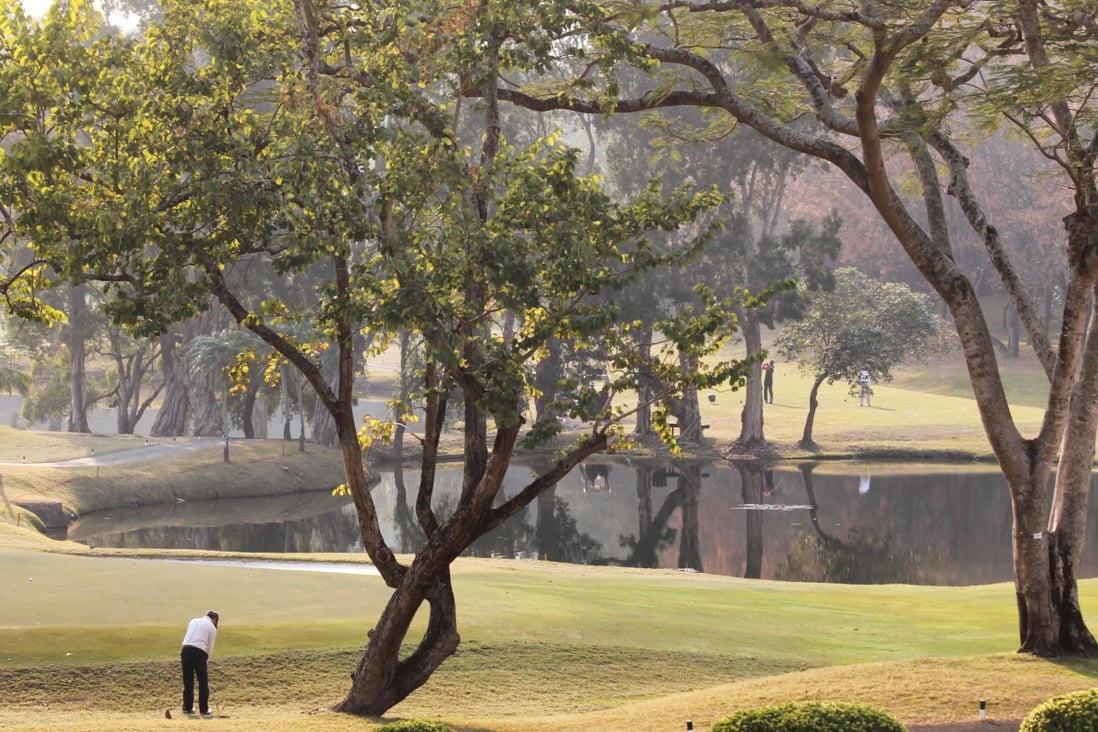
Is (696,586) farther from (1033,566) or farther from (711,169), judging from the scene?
(711,169)

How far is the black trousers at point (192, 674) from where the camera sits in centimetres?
1548

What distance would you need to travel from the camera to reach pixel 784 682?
1570 cm

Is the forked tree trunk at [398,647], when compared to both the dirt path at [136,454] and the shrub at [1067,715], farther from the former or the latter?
the dirt path at [136,454]

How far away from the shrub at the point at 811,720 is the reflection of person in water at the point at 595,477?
49.5 meters

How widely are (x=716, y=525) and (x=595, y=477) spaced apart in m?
18.6

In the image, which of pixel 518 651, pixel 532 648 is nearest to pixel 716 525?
pixel 532 648

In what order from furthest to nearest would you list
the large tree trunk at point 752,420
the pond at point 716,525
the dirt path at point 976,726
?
the large tree trunk at point 752,420, the pond at point 716,525, the dirt path at point 976,726

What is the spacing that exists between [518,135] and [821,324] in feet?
65.1

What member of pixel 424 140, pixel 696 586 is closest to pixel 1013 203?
pixel 696 586

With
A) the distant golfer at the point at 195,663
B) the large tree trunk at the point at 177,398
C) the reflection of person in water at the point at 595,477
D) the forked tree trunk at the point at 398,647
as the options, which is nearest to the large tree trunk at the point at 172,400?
the large tree trunk at the point at 177,398

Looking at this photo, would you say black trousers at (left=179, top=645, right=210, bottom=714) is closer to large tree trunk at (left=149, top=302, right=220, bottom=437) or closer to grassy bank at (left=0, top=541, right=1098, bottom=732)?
grassy bank at (left=0, top=541, right=1098, bottom=732)

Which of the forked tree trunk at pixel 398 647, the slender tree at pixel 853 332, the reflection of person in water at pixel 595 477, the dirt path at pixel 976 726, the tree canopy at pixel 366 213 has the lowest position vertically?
the dirt path at pixel 976 726

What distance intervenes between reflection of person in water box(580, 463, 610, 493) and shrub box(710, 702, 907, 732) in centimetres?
4946

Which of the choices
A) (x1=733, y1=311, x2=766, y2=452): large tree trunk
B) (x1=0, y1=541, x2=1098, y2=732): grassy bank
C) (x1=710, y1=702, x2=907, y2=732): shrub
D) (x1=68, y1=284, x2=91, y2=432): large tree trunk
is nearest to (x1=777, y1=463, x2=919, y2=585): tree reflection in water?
(x1=0, y1=541, x2=1098, y2=732): grassy bank
